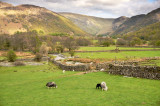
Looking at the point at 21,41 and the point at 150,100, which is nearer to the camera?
the point at 150,100

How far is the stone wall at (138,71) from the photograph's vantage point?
2310cm

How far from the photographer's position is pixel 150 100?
14047mm

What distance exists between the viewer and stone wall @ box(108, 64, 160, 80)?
75.8ft

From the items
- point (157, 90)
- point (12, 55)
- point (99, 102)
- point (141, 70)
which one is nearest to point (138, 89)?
point (157, 90)

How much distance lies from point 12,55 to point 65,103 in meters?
61.1

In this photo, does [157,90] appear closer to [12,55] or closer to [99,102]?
[99,102]

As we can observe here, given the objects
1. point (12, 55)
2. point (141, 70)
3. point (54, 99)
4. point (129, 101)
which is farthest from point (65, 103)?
point (12, 55)

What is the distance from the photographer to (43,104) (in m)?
14.9

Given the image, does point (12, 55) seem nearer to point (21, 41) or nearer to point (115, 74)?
point (115, 74)

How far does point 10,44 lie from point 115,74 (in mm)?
126219

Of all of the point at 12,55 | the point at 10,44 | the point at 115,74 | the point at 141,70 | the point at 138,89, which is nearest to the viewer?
the point at 138,89

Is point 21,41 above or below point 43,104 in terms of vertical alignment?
above

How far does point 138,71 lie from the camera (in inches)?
992

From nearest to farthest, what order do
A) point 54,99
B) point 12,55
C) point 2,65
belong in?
point 54,99 < point 2,65 < point 12,55
